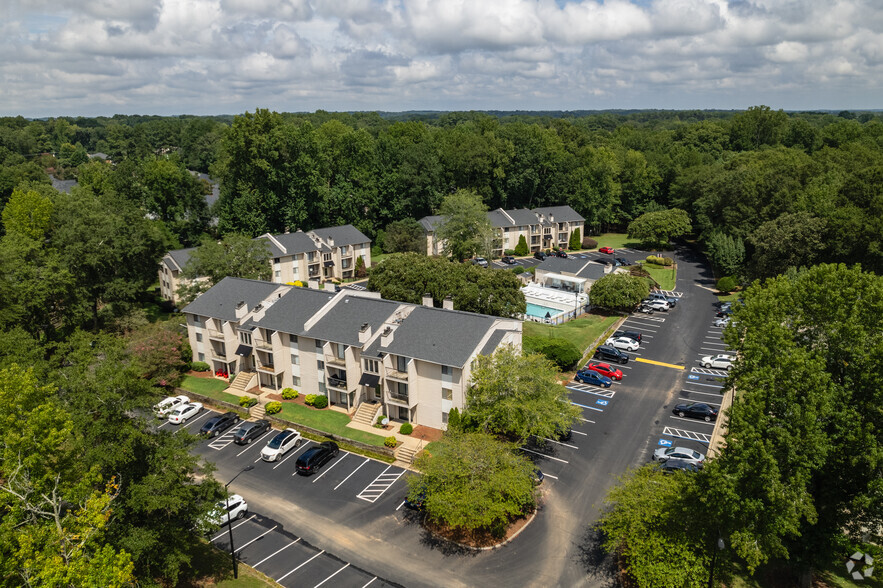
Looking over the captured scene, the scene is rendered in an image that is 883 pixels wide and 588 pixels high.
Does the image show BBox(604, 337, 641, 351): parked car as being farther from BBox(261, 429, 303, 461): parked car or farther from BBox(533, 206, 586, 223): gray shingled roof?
BBox(533, 206, 586, 223): gray shingled roof

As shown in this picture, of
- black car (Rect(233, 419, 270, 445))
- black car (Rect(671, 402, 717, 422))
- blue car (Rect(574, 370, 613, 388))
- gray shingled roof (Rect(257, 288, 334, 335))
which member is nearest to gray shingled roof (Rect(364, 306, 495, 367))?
gray shingled roof (Rect(257, 288, 334, 335))

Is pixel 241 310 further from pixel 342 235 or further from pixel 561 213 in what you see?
pixel 561 213

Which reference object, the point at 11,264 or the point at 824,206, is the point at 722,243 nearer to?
the point at 824,206

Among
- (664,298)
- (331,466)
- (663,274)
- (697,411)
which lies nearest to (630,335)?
(664,298)

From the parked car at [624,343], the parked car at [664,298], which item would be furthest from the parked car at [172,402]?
the parked car at [664,298]

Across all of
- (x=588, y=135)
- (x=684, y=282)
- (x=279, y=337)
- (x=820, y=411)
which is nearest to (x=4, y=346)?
(x=279, y=337)
